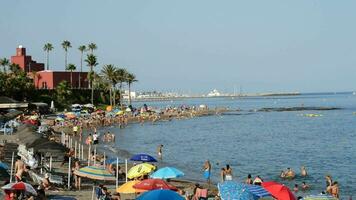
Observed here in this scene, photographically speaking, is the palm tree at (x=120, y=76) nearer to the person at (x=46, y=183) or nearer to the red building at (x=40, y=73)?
the red building at (x=40, y=73)

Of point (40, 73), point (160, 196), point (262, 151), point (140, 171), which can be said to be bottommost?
point (262, 151)

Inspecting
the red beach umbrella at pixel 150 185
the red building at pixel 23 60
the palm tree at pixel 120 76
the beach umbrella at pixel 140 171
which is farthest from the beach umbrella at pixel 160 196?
the palm tree at pixel 120 76

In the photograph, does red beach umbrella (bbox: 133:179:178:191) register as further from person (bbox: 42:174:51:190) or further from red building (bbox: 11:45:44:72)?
red building (bbox: 11:45:44:72)

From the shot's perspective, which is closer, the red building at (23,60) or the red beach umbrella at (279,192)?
the red beach umbrella at (279,192)

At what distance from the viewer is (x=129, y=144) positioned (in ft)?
169

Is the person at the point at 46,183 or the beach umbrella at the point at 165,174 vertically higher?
the beach umbrella at the point at 165,174

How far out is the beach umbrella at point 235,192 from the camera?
1485cm

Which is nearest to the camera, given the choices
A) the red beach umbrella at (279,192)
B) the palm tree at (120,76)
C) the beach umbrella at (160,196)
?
the beach umbrella at (160,196)

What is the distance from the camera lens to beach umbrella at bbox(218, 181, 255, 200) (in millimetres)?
14852

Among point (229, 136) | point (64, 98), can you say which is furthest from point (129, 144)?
point (64, 98)

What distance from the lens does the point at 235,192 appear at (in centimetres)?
1500

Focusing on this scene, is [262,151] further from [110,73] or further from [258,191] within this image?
[110,73]

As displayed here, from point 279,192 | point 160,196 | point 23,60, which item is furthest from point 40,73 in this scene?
point 160,196

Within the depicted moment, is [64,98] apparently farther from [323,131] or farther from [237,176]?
[237,176]
